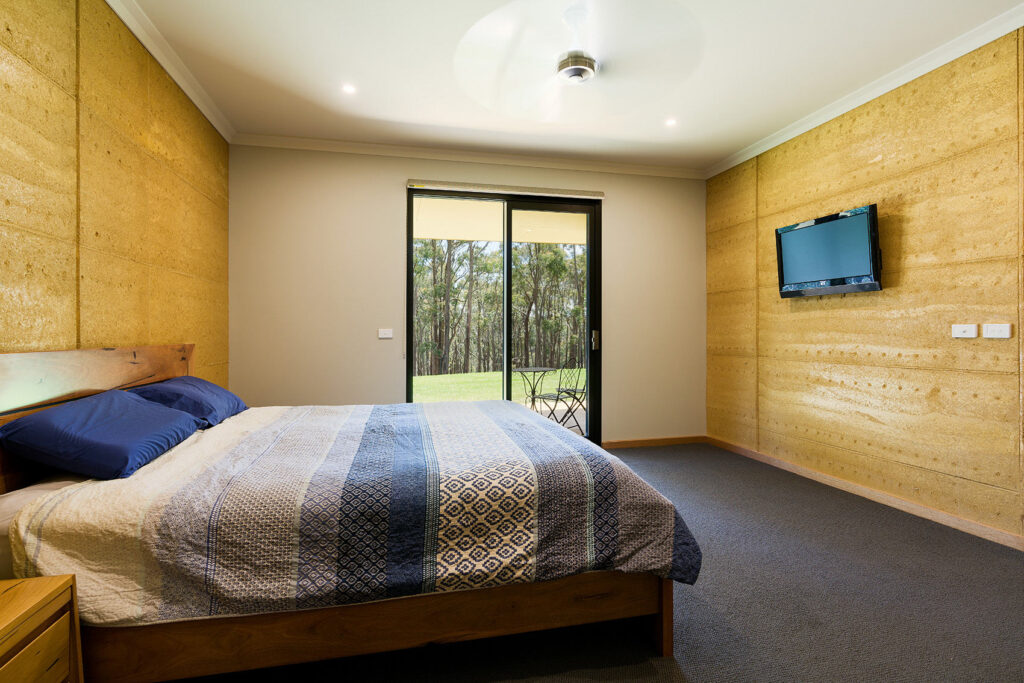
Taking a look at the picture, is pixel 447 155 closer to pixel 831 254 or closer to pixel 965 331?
pixel 831 254

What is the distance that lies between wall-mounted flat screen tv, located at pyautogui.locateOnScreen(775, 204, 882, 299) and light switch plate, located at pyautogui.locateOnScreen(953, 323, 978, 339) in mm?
496

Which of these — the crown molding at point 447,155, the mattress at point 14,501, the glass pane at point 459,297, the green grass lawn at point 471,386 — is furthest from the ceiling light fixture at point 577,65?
the mattress at point 14,501

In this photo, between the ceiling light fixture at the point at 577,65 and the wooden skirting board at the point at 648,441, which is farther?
the wooden skirting board at the point at 648,441

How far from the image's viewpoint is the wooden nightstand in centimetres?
101

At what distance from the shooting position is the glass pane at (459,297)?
14.3 feet

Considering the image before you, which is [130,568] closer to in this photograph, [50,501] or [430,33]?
[50,501]

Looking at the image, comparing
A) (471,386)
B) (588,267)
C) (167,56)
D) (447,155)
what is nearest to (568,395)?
(471,386)

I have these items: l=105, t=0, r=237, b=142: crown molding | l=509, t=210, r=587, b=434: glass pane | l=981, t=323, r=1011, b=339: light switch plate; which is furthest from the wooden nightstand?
l=981, t=323, r=1011, b=339: light switch plate

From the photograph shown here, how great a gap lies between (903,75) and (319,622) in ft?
14.3

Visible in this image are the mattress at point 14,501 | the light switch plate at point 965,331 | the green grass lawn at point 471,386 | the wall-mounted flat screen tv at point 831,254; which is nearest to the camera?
the mattress at point 14,501

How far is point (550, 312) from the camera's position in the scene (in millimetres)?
4512

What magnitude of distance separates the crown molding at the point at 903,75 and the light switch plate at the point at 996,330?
1.58 m

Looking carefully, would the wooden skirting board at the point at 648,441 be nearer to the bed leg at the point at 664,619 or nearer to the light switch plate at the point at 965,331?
the light switch plate at the point at 965,331

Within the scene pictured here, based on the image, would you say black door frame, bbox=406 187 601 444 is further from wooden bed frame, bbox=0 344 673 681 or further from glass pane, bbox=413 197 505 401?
wooden bed frame, bbox=0 344 673 681
